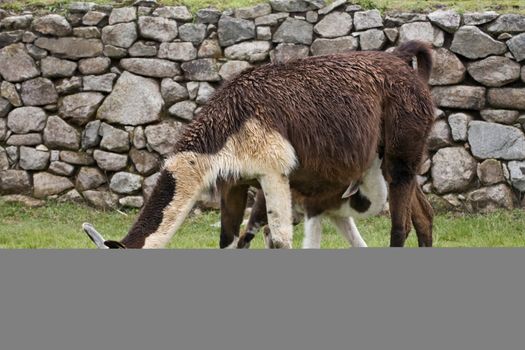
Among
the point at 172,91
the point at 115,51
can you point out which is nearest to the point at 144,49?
the point at 115,51

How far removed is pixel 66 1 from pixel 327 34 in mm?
3239

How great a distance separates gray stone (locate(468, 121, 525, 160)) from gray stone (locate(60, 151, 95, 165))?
4410 mm

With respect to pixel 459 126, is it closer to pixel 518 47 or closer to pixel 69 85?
pixel 518 47

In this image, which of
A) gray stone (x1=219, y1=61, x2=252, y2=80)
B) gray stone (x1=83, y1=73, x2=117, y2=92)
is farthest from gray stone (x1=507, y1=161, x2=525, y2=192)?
gray stone (x1=83, y1=73, x2=117, y2=92)

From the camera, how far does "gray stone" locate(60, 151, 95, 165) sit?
10344mm

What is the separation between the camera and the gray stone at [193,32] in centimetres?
1020

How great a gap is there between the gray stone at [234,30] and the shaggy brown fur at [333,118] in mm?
4178

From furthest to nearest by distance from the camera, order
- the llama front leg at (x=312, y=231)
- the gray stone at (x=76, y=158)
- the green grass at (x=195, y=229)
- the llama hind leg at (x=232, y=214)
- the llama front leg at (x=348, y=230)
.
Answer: the gray stone at (x=76, y=158) → the green grass at (x=195, y=229) → the llama front leg at (x=348, y=230) → the llama front leg at (x=312, y=231) → the llama hind leg at (x=232, y=214)

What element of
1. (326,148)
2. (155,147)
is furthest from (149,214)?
(155,147)

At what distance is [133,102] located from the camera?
10.2m

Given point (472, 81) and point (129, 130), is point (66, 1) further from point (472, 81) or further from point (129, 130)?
point (472, 81)

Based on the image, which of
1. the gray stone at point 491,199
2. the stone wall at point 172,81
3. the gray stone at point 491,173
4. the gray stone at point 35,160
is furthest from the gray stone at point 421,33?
the gray stone at point 35,160

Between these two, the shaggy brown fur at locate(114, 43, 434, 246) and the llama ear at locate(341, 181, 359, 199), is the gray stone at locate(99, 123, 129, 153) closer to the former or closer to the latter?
the llama ear at locate(341, 181, 359, 199)

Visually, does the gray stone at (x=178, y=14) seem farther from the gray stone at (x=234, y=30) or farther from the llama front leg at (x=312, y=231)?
the llama front leg at (x=312, y=231)
